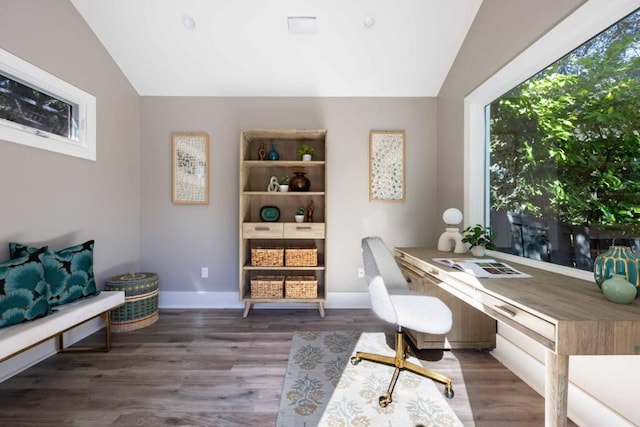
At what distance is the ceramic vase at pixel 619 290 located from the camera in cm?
103

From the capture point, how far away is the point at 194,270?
295cm

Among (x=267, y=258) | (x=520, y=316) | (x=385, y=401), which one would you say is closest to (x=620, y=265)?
(x=520, y=316)

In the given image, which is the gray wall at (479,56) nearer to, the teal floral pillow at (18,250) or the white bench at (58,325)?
the white bench at (58,325)

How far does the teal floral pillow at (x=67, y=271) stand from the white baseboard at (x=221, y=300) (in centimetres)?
93

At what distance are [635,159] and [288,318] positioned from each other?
→ 2.70 meters

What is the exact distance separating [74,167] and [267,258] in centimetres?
184

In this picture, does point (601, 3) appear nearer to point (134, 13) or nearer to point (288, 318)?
point (288, 318)

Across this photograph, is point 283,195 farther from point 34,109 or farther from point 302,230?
point 34,109

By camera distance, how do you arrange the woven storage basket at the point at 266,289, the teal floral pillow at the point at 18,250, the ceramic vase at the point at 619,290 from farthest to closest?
1. the woven storage basket at the point at 266,289
2. the teal floral pillow at the point at 18,250
3. the ceramic vase at the point at 619,290

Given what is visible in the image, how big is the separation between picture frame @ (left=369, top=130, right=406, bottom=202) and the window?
277cm

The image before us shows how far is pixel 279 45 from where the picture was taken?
245cm

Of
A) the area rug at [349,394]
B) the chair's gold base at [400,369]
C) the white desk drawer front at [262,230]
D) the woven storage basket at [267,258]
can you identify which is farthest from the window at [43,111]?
the chair's gold base at [400,369]

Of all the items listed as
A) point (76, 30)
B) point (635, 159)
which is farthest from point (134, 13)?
point (635, 159)

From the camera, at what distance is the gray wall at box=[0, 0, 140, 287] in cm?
176
